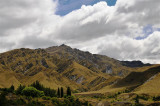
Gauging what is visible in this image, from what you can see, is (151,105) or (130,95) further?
(130,95)

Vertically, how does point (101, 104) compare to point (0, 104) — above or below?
below

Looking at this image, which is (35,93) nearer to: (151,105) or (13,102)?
(13,102)

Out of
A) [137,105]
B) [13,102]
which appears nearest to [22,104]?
[13,102]

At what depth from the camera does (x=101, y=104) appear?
176 metres

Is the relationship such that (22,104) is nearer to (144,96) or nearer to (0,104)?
(0,104)

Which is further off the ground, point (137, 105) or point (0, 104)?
point (0, 104)

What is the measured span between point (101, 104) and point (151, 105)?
50.6 meters

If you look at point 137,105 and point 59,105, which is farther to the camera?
point 137,105

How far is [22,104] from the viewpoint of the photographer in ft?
294

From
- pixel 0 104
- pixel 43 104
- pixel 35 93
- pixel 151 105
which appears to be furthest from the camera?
pixel 151 105

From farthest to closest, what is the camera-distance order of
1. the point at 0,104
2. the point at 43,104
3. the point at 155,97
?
the point at 155,97 < the point at 43,104 < the point at 0,104

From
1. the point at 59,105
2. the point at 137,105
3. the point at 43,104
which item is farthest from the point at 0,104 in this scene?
the point at 137,105

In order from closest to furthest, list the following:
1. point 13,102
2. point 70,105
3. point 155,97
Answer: point 13,102
point 70,105
point 155,97

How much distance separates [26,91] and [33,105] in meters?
38.4
